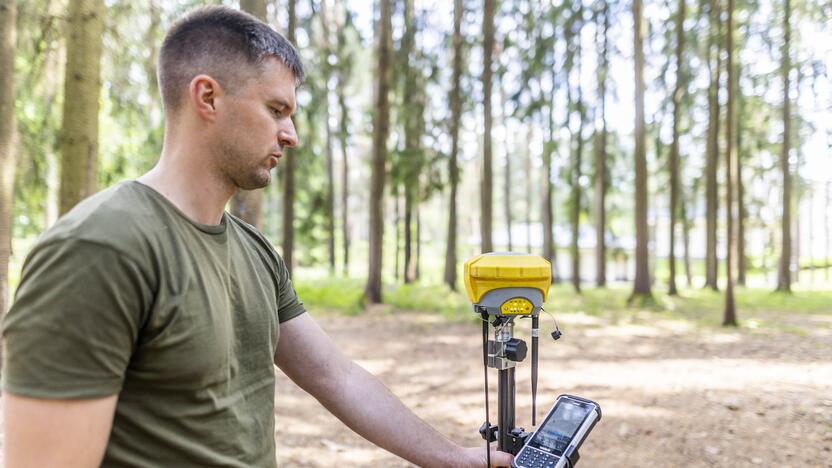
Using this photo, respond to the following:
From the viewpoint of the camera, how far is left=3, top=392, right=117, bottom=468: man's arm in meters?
1.06

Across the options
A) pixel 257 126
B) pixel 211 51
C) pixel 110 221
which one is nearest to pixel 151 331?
pixel 110 221

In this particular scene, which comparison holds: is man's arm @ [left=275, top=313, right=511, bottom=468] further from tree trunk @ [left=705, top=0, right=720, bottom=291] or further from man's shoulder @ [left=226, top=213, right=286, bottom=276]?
tree trunk @ [left=705, top=0, right=720, bottom=291]

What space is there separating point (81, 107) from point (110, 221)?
181 inches

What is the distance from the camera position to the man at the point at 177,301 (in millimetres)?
1063

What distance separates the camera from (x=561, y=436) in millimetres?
1772

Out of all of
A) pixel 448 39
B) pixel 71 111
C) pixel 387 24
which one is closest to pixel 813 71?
pixel 448 39

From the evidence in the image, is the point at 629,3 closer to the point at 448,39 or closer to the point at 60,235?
the point at 448,39

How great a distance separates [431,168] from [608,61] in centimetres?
669

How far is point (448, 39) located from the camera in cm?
1878

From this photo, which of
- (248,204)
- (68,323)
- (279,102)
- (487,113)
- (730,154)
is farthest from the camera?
(487,113)

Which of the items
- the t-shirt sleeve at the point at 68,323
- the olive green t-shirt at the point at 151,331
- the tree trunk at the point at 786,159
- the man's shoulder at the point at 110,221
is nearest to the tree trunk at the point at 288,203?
the olive green t-shirt at the point at 151,331

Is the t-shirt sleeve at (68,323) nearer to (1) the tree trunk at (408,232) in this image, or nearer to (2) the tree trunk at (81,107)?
(2) the tree trunk at (81,107)

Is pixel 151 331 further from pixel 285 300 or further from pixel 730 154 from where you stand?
pixel 730 154

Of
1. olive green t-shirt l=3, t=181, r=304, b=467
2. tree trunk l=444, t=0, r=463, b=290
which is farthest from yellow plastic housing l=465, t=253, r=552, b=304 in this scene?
tree trunk l=444, t=0, r=463, b=290
